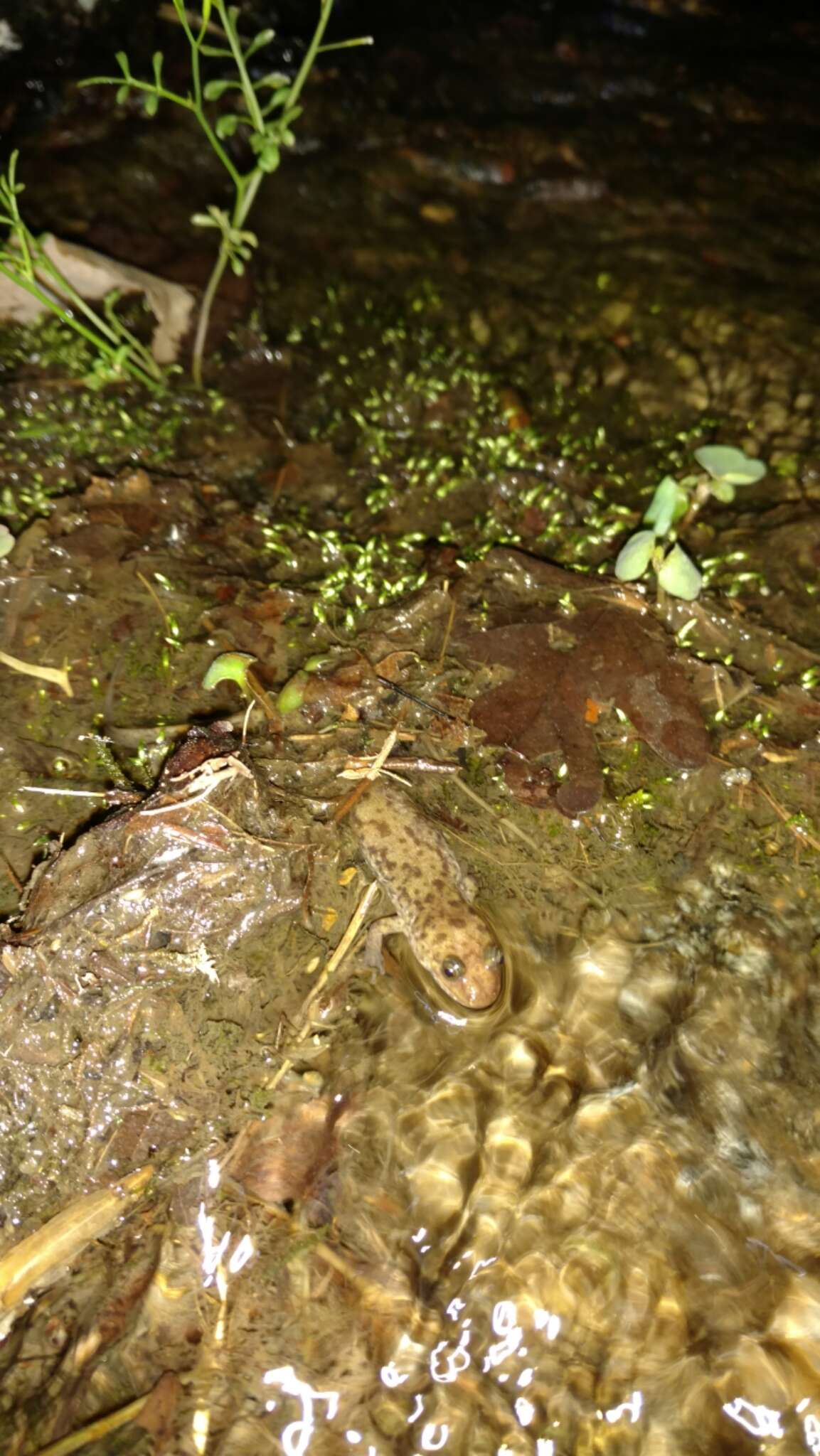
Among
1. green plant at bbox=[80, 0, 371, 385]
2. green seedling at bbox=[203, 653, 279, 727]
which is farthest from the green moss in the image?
green seedling at bbox=[203, 653, 279, 727]

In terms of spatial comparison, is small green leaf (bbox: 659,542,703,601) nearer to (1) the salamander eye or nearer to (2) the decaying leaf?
(2) the decaying leaf

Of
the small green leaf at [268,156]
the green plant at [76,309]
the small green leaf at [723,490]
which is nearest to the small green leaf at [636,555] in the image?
the small green leaf at [723,490]

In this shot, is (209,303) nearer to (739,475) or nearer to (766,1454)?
(739,475)

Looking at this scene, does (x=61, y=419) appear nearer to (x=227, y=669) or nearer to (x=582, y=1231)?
(x=227, y=669)

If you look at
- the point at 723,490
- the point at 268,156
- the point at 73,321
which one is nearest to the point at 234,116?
the point at 268,156

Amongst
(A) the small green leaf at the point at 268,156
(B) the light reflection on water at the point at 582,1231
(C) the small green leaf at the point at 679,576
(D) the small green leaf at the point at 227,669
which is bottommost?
(B) the light reflection on water at the point at 582,1231

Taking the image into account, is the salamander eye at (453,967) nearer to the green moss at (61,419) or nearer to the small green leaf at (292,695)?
the small green leaf at (292,695)

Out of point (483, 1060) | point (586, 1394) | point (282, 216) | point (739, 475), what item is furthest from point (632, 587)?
point (282, 216)
